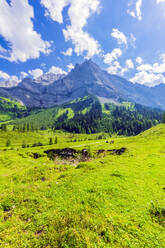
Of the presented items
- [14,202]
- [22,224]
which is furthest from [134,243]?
[14,202]

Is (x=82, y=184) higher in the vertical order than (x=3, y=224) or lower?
higher

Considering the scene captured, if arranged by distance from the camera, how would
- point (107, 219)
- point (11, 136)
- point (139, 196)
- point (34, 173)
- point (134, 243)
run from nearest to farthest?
1. point (134, 243)
2. point (107, 219)
3. point (139, 196)
4. point (34, 173)
5. point (11, 136)

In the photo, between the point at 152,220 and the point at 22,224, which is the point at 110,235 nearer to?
the point at 152,220

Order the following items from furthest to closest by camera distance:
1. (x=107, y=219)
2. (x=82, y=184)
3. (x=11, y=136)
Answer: (x=11, y=136), (x=82, y=184), (x=107, y=219)

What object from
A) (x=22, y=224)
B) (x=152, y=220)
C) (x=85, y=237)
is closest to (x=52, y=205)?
(x=22, y=224)

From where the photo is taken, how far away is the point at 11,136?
147000mm

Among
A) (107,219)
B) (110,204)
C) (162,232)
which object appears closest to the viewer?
(162,232)

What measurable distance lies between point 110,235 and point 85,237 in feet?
6.58

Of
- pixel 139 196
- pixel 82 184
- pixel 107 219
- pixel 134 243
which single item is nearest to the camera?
pixel 134 243

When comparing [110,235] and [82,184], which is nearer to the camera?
[110,235]

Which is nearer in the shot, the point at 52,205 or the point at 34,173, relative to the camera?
the point at 52,205

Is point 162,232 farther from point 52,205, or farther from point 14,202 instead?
point 14,202

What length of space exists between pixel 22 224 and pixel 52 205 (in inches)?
117

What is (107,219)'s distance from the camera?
31.4 feet
